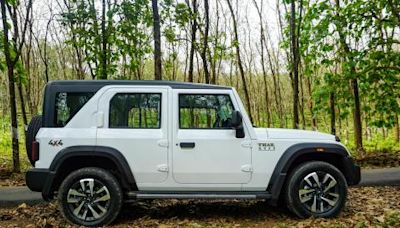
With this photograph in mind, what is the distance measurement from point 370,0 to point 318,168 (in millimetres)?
6017

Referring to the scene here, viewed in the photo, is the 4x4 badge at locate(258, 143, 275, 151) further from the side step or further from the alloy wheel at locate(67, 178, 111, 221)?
the alloy wheel at locate(67, 178, 111, 221)

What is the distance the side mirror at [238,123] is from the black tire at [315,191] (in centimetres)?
95

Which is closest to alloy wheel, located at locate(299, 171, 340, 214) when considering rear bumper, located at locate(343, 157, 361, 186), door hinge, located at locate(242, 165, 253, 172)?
rear bumper, located at locate(343, 157, 361, 186)

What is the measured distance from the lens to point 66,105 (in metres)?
5.60

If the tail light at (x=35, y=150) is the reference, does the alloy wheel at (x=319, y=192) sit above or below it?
below

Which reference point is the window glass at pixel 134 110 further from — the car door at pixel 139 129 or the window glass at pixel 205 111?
the window glass at pixel 205 111

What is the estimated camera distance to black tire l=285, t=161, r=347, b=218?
5.67m

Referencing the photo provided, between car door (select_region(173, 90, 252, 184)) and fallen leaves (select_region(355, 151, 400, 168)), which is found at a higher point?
car door (select_region(173, 90, 252, 184))

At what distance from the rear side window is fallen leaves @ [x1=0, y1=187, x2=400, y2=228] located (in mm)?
1422

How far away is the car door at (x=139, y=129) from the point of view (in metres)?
5.52

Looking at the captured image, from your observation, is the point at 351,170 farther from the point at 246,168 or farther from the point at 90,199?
the point at 90,199

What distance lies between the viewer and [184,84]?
5812mm

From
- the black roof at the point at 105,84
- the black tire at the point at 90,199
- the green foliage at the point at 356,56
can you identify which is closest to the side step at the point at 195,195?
the black tire at the point at 90,199

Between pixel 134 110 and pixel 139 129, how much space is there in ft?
0.94
